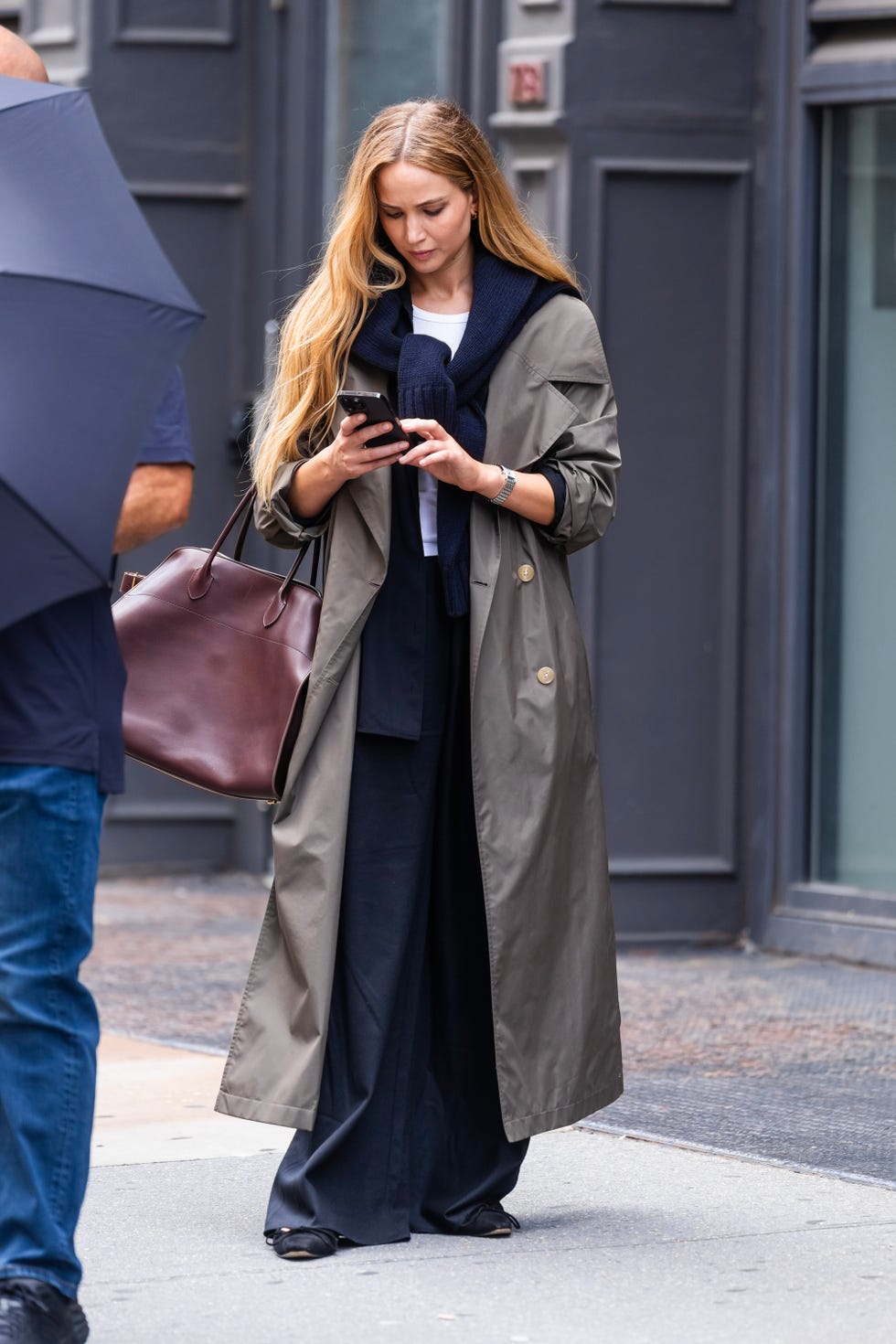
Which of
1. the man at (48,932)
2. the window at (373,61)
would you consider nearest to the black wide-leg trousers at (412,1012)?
the man at (48,932)

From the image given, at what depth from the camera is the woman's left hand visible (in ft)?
13.5

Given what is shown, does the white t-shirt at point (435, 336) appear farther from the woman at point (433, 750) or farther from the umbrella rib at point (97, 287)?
the umbrella rib at point (97, 287)

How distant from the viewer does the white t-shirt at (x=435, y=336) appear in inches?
173

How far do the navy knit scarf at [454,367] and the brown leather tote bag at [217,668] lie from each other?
0.27 m

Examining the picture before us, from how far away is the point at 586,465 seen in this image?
441 centimetres

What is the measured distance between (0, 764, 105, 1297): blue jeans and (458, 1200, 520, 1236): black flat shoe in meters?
1.01

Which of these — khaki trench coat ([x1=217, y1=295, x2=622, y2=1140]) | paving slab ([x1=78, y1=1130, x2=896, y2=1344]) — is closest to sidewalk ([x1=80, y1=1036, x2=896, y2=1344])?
paving slab ([x1=78, y1=1130, x2=896, y2=1344])

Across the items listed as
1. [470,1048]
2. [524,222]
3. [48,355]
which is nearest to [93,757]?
[48,355]

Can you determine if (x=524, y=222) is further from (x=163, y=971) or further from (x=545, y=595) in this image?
(x=163, y=971)

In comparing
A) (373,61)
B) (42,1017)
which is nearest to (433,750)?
(42,1017)

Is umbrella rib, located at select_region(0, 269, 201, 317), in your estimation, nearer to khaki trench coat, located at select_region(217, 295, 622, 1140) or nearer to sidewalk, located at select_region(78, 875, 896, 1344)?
khaki trench coat, located at select_region(217, 295, 622, 1140)

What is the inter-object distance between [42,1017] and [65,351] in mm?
968

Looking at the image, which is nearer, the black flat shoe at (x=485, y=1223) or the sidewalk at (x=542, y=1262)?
the sidewalk at (x=542, y=1262)

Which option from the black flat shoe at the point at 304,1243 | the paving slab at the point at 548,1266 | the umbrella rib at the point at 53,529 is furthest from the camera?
the black flat shoe at the point at 304,1243
